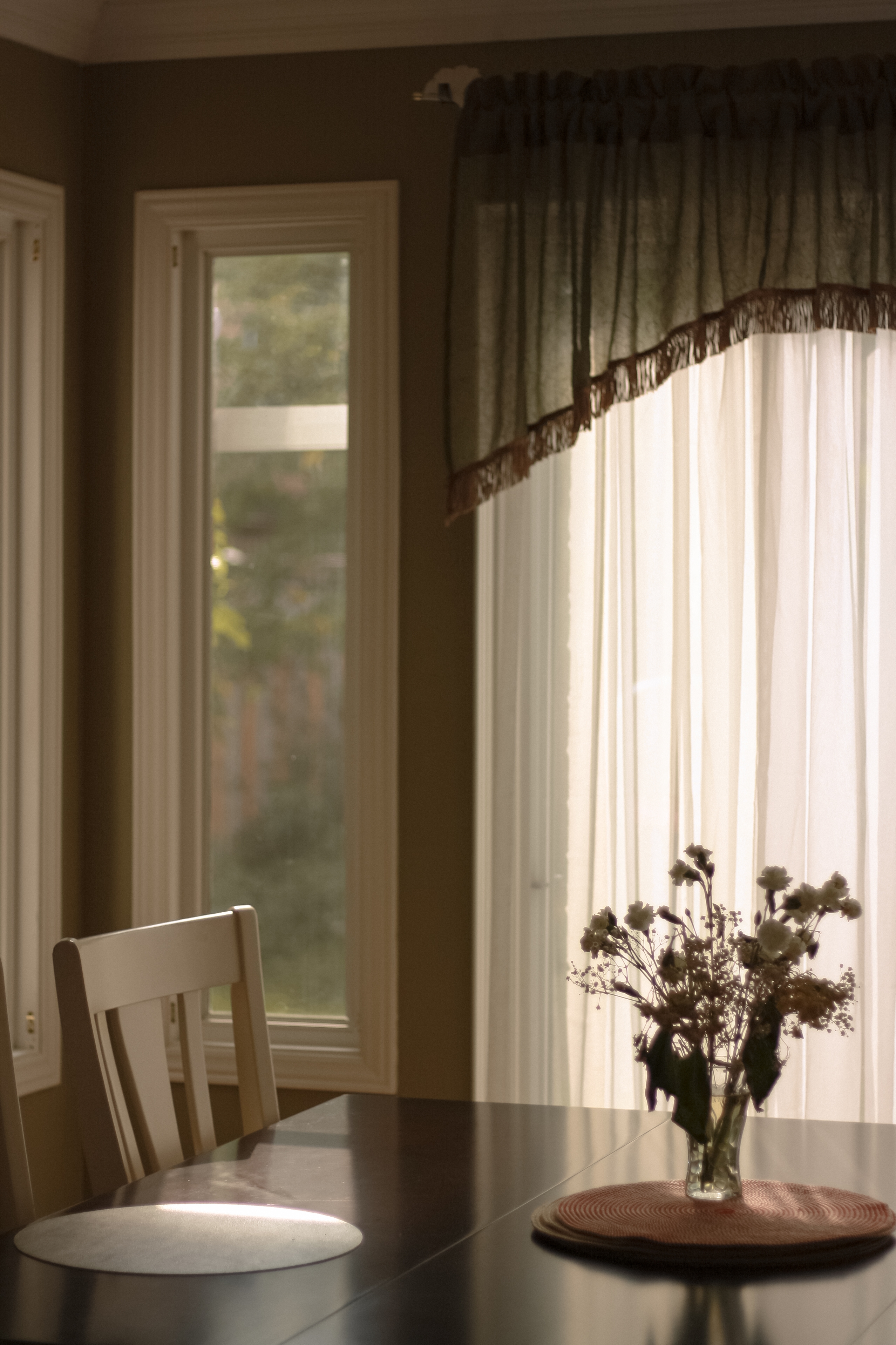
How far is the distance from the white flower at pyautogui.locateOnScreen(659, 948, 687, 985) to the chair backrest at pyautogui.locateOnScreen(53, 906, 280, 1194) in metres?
0.77

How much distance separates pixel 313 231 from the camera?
353 centimetres

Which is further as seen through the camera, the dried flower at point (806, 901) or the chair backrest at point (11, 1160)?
the chair backrest at point (11, 1160)

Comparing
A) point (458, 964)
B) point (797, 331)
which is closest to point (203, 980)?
point (458, 964)

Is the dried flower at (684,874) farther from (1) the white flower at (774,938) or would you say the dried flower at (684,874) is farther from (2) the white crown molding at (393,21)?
(2) the white crown molding at (393,21)

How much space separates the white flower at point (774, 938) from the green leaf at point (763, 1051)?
0.06 meters

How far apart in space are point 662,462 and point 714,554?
0.22 meters

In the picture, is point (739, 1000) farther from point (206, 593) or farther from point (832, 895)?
point (206, 593)

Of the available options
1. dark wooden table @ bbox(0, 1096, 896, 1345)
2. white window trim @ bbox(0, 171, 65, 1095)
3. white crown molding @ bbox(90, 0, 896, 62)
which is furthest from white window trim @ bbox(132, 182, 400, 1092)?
dark wooden table @ bbox(0, 1096, 896, 1345)

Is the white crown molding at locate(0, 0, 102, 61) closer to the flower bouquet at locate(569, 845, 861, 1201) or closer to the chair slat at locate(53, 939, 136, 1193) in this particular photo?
the chair slat at locate(53, 939, 136, 1193)

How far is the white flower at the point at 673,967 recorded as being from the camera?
168 centimetres

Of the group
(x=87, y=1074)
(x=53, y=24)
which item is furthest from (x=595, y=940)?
(x=53, y=24)

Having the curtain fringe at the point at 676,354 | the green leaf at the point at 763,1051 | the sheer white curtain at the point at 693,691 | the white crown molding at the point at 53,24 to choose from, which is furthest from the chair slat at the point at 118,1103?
the white crown molding at the point at 53,24

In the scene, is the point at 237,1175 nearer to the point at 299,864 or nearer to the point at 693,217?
the point at 299,864

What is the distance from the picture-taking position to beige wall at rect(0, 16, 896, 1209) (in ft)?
11.2
